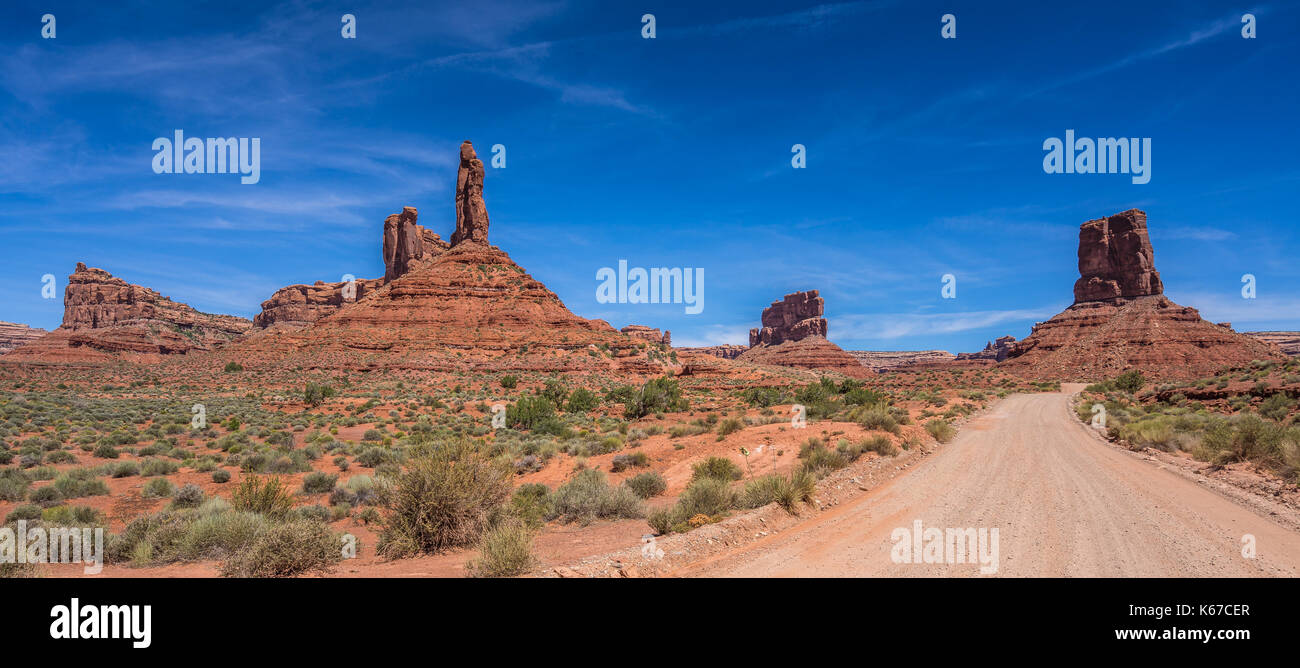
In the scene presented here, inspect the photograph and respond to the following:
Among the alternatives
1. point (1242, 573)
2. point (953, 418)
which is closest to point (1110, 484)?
point (1242, 573)

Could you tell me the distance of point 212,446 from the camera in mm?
21156

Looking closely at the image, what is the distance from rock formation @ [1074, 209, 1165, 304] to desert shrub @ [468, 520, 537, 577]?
394 ft

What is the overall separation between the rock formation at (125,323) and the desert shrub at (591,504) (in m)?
110

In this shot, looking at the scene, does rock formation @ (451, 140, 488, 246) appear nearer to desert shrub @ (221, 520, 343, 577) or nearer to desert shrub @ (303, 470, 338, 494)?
desert shrub @ (303, 470, 338, 494)

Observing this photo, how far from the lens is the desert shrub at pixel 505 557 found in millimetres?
6105

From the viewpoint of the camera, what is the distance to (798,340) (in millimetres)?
153875

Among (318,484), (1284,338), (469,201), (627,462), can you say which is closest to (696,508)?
(627,462)

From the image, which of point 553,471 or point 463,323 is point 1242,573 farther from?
point 463,323

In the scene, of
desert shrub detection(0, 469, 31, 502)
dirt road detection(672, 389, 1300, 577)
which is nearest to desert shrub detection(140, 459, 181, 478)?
desert shrub detection(0, 469, 31, 502)

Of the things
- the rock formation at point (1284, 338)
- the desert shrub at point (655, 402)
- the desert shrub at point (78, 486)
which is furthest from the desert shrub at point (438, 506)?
the rock formation at point (1284, 338)

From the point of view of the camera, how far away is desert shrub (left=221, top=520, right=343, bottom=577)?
251 inches
